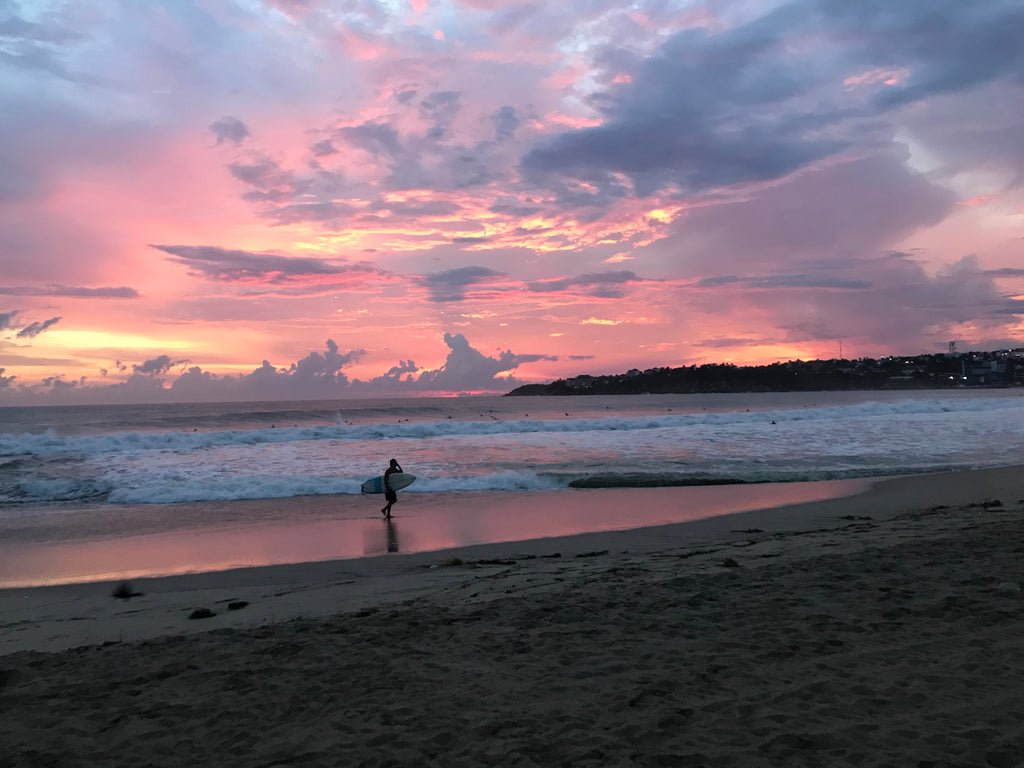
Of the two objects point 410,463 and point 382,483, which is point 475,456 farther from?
point 382,483

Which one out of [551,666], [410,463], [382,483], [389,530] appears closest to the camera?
[551,666]

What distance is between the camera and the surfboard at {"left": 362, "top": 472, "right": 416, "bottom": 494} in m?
16.2

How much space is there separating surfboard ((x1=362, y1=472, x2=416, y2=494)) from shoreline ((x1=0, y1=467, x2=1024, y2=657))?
468cm

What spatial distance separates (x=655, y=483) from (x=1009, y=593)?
43.4ft

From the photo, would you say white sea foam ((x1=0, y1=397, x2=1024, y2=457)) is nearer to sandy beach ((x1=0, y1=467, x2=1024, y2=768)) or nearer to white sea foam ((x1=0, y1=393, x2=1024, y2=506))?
white sea foam ((x1=0, y1=393, x2=1024, y2=506))

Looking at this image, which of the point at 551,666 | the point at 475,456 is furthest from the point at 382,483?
the point at 551,666

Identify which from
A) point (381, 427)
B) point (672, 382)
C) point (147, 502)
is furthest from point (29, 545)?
point (672, 382)

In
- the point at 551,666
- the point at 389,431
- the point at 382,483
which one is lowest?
the point at 551,666

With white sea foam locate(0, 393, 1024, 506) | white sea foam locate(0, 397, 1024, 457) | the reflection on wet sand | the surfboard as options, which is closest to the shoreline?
the reflection on wet sand

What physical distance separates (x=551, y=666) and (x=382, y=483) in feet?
41.7

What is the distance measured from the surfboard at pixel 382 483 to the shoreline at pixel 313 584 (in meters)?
4.68

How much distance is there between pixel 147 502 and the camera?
1797 cm

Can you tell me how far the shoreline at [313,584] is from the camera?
294 inches

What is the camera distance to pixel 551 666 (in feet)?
17.6
